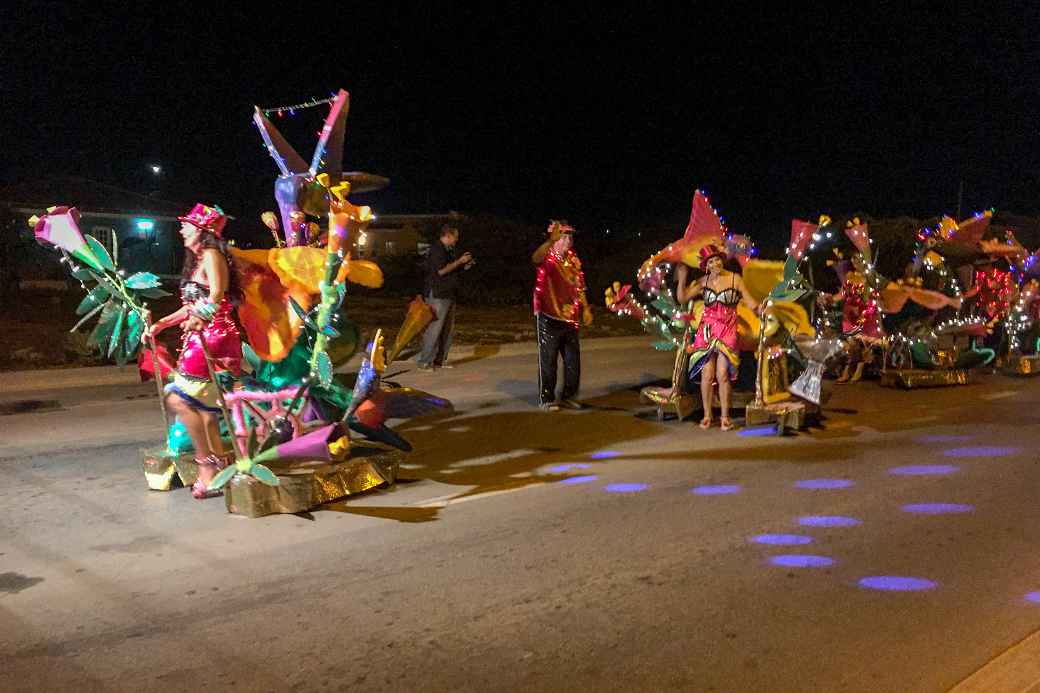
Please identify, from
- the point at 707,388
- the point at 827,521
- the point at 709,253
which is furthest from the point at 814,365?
→ the point at 827,521

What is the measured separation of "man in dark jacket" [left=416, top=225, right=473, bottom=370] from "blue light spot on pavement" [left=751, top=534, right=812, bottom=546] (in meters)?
8.41

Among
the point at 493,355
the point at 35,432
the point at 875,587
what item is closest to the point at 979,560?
the point at 875,587

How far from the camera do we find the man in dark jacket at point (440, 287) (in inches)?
545

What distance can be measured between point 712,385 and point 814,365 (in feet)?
3.57

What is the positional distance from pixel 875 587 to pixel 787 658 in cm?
117

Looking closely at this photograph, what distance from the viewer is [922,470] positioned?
312 inches

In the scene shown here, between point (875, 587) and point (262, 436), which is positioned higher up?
point (262, 436)

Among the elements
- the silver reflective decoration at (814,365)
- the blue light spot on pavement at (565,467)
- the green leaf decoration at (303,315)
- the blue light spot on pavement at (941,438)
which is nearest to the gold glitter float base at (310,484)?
the green leaf decoration at (303,315)

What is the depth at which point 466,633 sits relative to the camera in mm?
4449

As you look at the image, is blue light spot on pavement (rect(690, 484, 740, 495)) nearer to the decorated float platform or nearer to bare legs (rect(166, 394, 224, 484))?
the decorated float platform

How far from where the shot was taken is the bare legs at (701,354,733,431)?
364 inches

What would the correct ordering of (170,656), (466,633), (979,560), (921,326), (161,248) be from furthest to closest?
(161,248)
(921,326)
(979,560)
(466,633)
(170,656)

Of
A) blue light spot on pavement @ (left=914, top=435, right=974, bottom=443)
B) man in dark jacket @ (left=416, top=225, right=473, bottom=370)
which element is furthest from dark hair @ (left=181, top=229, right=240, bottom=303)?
man in dark jacket @ (left=416, top=225, right=473, bottom=370)

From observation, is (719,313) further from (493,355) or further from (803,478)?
(493,355)
